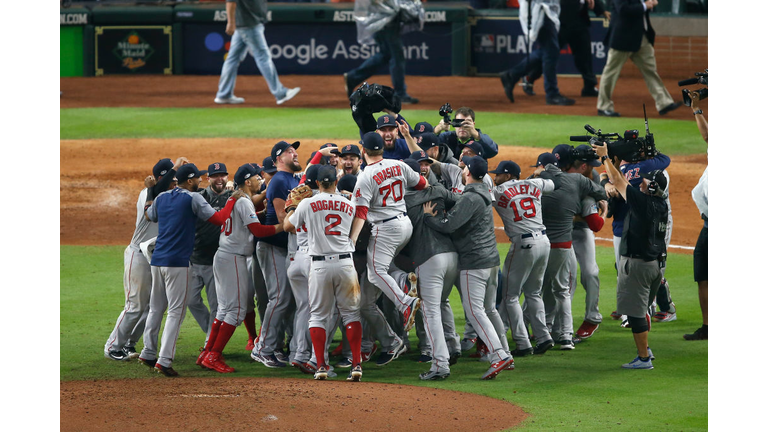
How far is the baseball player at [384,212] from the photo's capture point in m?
7.25

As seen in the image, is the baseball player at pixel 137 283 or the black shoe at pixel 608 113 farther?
the black shoe at pixel 608 113

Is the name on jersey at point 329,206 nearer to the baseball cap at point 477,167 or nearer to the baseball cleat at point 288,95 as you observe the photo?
the baseball cap at point 477,167

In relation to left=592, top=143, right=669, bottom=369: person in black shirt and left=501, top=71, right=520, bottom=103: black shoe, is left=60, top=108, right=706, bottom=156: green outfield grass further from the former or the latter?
left=592, top=143, right=669, bottom=369: person in black shirt

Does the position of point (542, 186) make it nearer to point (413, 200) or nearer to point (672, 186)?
point (413, 200)

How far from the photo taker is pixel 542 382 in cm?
→ 727

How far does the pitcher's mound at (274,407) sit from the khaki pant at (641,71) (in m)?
10.1

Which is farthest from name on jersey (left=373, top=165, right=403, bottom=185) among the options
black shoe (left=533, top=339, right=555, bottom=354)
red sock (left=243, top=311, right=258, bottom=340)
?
black shoe (left=533, top=339, right=555, bottom=354)

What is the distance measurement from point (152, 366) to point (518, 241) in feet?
9.73

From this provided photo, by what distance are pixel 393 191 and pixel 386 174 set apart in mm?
146

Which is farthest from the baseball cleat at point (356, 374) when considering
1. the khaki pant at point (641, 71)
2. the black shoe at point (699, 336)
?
the khaki pant at point (641, 71)

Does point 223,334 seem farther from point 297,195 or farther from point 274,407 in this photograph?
point 274,407

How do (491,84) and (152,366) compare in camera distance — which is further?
(491,84)

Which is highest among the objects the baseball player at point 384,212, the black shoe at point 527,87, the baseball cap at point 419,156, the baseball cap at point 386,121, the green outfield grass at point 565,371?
the black shoe at point 527,87

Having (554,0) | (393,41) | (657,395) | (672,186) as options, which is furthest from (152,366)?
(554,0)
